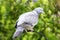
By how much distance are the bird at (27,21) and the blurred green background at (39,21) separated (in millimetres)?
21

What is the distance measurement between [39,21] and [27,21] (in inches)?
2.3

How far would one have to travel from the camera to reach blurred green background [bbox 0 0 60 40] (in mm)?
1046

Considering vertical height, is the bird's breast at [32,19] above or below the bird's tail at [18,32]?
above

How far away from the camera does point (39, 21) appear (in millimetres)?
1092

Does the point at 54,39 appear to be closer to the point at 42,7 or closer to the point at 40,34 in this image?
the point at 40,34

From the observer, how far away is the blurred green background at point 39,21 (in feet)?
3.43

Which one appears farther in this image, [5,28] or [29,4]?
[29,4]

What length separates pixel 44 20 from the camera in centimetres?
109

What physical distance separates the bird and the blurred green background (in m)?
0.02

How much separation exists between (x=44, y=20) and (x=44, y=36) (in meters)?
0.08

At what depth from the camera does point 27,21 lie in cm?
106

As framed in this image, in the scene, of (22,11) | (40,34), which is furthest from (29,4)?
(40,34)

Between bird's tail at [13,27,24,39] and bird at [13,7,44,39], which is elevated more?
bird at [13,7,44,39]

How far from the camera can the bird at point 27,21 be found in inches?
41.0
